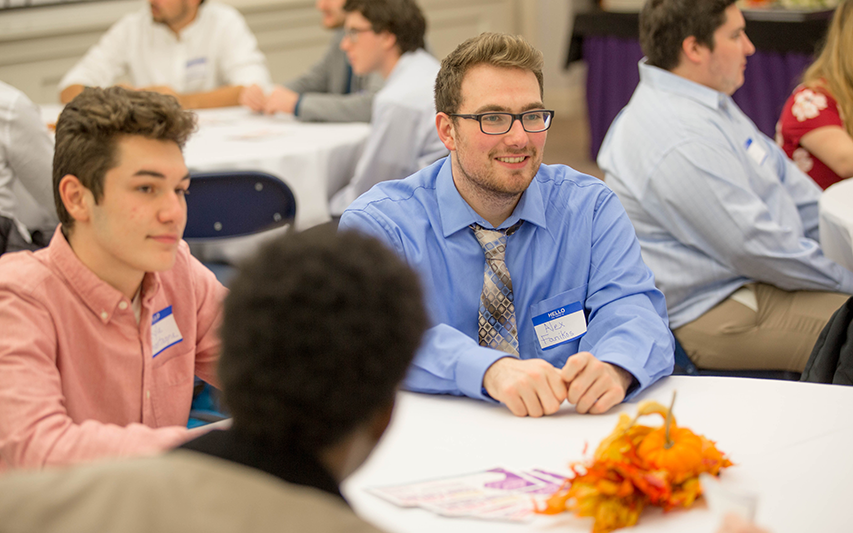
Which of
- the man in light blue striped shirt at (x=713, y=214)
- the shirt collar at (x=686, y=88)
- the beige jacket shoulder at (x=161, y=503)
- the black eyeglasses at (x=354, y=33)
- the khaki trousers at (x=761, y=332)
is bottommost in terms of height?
the khaki trousers at (x=761, y=332)

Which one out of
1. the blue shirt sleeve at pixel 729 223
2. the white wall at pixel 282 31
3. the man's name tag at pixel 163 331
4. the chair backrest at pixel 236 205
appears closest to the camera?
the man's name tag at pixel 163 331

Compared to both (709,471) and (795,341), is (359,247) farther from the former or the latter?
(795,341)

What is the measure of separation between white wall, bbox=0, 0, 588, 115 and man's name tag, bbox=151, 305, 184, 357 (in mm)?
4632

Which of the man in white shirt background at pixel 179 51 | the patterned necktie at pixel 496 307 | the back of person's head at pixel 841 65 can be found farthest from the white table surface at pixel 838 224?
the man in white shirt background at pixel 179 51

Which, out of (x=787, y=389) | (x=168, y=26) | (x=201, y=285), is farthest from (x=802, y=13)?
(x=201, y=285)

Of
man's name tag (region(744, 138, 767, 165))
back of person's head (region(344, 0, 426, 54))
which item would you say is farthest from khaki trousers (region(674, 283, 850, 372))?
back of person's head (region(344, 0, 426, 54))

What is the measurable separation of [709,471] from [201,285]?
100 centimetres

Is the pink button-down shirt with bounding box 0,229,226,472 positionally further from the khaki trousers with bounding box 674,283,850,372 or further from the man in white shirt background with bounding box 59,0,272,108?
the man in white shirt background with bounding box 59,0,272,108

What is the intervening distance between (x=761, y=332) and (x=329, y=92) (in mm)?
2931

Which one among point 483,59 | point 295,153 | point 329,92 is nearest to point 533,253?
point 483,59

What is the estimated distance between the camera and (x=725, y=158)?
229 centimetres

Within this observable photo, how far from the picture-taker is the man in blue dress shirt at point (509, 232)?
162 cm

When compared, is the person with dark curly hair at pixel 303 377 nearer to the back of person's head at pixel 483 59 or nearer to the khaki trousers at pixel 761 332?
the back of person's head at pixel 483 59

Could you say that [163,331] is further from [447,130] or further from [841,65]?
[841,65]
